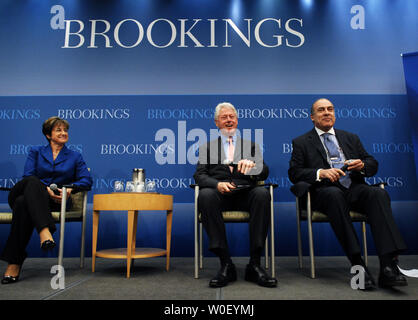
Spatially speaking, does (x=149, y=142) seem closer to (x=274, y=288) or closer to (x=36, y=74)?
(x=36, y=74)

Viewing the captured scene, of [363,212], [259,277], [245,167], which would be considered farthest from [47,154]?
[363,212]

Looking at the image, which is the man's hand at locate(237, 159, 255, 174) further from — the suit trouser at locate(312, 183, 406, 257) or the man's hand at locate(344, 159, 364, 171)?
the man's hand at locate(344, 159, 364, 171)

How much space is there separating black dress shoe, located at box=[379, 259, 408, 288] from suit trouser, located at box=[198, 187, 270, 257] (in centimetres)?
72

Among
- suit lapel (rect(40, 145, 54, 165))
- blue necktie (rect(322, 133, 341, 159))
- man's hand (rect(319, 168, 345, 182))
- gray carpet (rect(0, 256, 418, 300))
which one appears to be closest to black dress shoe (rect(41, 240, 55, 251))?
gray carpet (rect(0, 256, 418, 300))

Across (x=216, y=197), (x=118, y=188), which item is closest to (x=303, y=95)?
(x=216, y=197)

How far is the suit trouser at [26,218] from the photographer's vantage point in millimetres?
2189

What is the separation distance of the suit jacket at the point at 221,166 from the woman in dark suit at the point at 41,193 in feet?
3.22

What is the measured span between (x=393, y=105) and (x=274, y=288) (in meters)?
2.65

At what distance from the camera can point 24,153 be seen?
3.55 meters

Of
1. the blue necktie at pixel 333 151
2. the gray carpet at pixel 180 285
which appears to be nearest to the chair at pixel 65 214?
the gray carpet at pixel 180 285

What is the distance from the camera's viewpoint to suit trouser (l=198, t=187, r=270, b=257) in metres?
2.18

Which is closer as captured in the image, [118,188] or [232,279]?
[232,279]

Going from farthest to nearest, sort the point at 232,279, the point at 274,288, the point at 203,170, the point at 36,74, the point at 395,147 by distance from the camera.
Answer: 1. the point at 36,74
2. the point at 395,147
3. the point at 203,170
4. the point at 232,279
5. the point at 274,288
